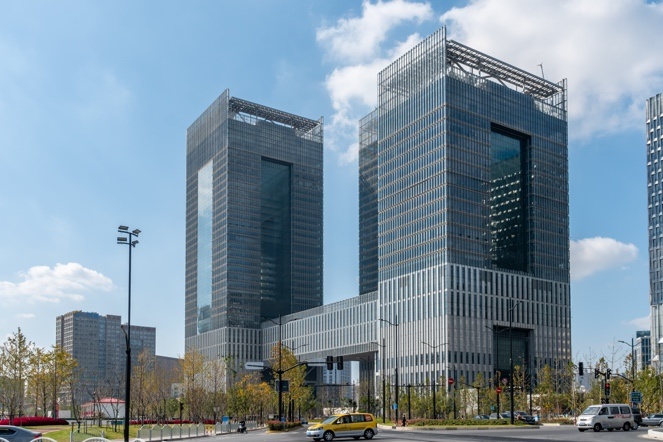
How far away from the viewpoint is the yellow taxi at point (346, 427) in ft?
172

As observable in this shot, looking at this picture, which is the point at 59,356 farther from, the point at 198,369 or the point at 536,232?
the point at 536,232

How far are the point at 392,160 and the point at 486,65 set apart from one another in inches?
1023

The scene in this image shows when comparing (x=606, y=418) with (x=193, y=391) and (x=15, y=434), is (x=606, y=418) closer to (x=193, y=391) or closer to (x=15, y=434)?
(x=15, y=434)

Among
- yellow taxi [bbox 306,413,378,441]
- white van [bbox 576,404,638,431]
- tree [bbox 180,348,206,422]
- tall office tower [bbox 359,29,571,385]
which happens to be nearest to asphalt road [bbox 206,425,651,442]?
yellow taxi [bbox 306,413,378,441]

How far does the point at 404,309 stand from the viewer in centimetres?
15738

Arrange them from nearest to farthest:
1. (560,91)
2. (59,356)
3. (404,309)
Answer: (59,356) < (404,309) < (560,91)

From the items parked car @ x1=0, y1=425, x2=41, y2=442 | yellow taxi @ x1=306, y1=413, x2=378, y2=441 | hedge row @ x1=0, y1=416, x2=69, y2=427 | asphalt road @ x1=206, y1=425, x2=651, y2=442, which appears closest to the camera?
parked car @ x1=0, y1=425, x2=41, y2=442

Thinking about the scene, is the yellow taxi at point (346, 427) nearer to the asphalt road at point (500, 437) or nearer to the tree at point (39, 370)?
the asphalt road at point (500, 437)

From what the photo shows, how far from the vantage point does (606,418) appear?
200 feet

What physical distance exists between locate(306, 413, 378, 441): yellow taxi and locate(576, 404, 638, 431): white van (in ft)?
56.3

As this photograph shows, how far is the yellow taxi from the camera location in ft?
172

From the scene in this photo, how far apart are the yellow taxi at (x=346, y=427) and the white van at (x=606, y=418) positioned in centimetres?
1716

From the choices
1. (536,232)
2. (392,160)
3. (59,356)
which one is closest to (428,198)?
(392,160)

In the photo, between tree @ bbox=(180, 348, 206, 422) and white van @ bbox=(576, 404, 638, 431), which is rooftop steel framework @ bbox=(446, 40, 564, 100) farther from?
white van @ bbox=(576, 404, 638, 431)
